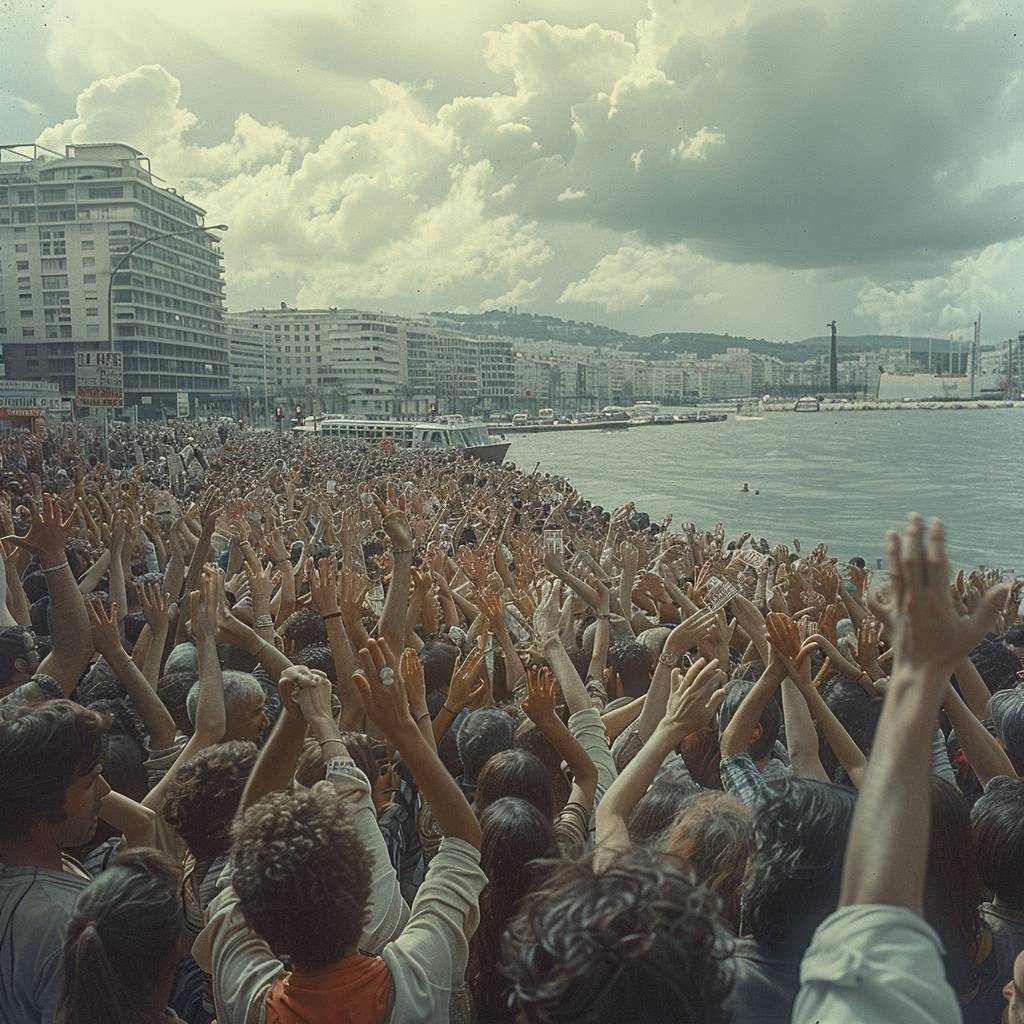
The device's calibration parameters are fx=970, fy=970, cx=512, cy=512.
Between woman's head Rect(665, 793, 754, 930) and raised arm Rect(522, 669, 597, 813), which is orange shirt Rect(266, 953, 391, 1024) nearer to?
woman's head Rect(665, 793, 754, 930)

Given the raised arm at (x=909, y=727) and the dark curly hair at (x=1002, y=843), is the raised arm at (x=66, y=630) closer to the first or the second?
the dark curly hair at (x=1002, y=843)

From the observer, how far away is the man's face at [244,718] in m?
3.53

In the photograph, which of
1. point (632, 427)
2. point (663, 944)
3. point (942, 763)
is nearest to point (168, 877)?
point (663, 944)

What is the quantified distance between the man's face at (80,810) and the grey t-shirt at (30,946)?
148 millimetres

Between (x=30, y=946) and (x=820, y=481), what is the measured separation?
63246 mm

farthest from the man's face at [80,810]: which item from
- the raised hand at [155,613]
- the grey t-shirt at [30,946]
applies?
the raised hand at [155,613]

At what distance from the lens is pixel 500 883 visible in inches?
96.3

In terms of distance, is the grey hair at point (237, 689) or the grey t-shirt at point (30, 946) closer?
the grey t-shirt at point (30, 946)

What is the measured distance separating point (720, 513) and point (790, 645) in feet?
132

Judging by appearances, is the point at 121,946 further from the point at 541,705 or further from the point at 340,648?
the point at 340,648

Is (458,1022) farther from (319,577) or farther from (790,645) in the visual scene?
(319,577)

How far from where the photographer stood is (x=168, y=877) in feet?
7.01

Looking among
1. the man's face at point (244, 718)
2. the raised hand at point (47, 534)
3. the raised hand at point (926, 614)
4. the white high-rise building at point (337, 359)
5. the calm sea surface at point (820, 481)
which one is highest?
the white high-rise building at point (337, 359)

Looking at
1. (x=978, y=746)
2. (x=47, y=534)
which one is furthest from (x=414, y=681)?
(x=47, y=534)
